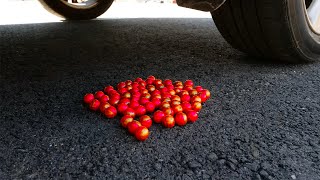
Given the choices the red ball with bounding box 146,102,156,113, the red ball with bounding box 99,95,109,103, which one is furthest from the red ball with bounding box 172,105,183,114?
the red ball with bounding box 99,95,109,103

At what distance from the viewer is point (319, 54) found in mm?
2195

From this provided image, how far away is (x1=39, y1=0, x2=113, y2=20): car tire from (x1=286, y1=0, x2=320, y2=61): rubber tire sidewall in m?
3.18

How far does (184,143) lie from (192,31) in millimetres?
2517

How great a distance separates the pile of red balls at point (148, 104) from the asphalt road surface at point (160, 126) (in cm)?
4

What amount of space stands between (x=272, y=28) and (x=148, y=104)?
0.89 meters

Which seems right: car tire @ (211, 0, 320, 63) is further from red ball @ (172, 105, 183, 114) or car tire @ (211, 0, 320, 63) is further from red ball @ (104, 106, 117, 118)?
red ball @ (104, 106, 117, 118)

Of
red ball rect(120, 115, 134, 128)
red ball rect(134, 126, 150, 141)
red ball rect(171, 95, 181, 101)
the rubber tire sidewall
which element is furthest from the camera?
the rubber tire sidewall

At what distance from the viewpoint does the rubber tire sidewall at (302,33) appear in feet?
5.99

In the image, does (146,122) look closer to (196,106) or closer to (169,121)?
(169,121)

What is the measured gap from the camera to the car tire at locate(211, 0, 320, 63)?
71.2 inches

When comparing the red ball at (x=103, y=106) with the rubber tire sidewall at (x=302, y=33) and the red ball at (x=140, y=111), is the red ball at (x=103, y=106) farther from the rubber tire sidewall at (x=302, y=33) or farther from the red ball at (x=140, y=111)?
the rubber tire sidewall at (x=302, y=33)

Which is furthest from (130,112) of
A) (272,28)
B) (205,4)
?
(272,28)

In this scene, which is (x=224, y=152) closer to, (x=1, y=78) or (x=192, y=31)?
(x=1, y=78)

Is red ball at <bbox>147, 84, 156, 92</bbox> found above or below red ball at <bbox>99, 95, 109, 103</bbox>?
below
